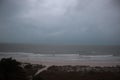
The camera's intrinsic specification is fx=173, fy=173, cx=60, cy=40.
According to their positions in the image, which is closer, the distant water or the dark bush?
the dark bush

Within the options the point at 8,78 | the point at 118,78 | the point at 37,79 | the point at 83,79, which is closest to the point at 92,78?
the point at 83,79

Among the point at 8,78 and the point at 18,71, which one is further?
the point at 18,71

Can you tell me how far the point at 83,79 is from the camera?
13398mm

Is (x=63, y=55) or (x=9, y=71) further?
(x=63, y=55)

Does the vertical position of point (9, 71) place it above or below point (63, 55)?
below

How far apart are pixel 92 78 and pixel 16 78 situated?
6.14 meters

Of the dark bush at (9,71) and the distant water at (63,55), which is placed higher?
the distant water at (63,55)

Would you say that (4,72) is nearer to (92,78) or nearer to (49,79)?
(49,79)

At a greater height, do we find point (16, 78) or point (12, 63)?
point (12, 63)

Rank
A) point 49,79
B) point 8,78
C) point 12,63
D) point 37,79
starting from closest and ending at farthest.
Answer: point 37,79 → point 8,78 → point 12,63 → point 49,79

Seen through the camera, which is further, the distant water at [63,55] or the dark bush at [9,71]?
the distant water at [63,55]

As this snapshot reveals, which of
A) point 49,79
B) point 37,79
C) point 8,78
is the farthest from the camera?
point 49,79

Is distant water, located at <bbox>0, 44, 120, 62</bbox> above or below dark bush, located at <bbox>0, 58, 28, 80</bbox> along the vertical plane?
above

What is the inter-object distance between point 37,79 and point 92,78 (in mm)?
5767
